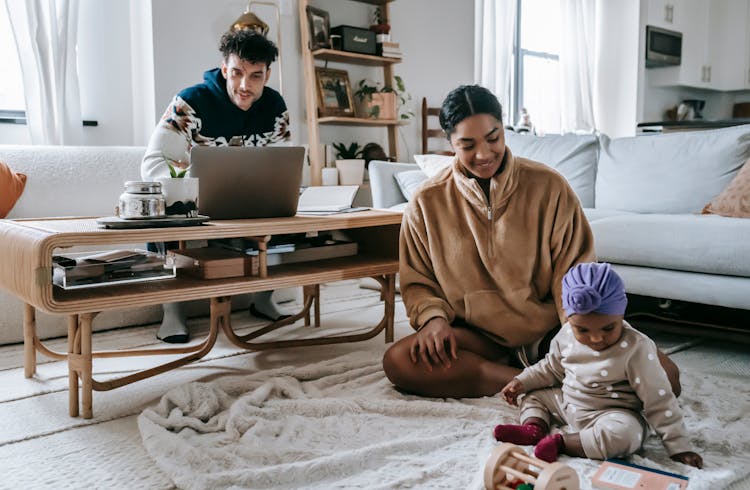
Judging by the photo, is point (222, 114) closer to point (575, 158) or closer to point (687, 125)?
point (575, 158)

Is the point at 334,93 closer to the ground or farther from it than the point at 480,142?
farther from it

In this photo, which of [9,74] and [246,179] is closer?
[246,179]

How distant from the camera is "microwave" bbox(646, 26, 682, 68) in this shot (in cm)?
570

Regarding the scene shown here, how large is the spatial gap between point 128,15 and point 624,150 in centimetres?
266

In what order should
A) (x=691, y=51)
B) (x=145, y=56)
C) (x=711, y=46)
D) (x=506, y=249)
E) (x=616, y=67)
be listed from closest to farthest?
1. (x=506, y=249)
2. (x=145, y=56)
3. (x=616, y=67)
4. (x=691, y=51)
5. (x=711, y=46)

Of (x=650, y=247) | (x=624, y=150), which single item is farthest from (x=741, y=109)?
(x=650, y=247)

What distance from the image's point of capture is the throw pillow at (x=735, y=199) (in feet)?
7.75

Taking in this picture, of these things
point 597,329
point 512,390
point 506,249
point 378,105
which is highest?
point 378,105

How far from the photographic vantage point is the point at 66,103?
3258mm

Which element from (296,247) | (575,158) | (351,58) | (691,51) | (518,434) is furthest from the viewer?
(691,51)

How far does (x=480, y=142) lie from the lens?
1616mm

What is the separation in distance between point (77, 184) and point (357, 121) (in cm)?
179

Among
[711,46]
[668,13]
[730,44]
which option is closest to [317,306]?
[668,13]

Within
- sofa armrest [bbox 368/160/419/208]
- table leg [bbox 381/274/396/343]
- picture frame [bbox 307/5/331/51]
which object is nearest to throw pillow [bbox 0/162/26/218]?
table leg [bbox 381/274/396/343]
